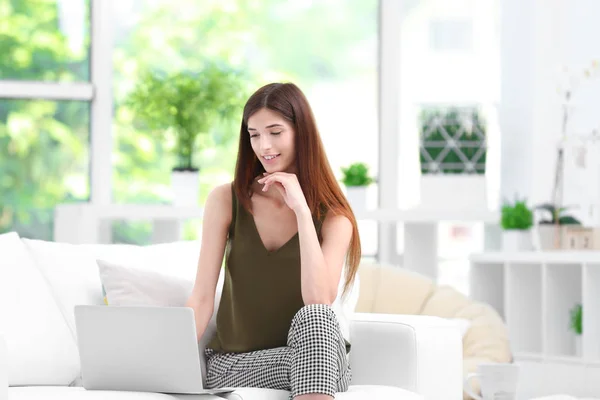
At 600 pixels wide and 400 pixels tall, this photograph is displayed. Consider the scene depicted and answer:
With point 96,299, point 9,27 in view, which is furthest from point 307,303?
point 9,27

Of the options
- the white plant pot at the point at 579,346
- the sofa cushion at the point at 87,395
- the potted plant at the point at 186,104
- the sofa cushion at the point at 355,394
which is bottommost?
the white plant pot at the point at 579,346

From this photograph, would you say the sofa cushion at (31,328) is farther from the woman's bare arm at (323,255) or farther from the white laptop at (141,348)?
the woman's bare arm at (323,255)

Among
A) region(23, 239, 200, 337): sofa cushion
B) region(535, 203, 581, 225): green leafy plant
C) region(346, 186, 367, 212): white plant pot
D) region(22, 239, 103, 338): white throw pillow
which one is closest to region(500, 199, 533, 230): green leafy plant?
region(535, 203, 581, 225): green leafy plant

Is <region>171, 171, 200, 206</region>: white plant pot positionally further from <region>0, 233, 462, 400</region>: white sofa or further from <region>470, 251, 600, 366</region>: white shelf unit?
<region>0, 233, 462, 400</region>: white sofa

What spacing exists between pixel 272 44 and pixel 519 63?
1.21 m

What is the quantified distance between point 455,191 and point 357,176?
0.45 m

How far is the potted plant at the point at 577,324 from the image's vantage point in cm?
398

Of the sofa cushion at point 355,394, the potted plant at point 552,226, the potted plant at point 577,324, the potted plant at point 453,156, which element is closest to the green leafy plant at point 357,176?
the potted plant at point 453,156

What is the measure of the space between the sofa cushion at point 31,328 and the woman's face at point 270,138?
0.64 metres

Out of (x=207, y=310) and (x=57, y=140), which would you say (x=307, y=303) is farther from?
(x=57, y=140)

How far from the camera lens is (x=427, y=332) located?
8.30 ft

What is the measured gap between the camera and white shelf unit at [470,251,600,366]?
12.7 ft

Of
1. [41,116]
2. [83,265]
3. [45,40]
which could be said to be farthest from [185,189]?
[83,265]

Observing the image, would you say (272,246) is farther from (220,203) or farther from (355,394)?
(355,394)
